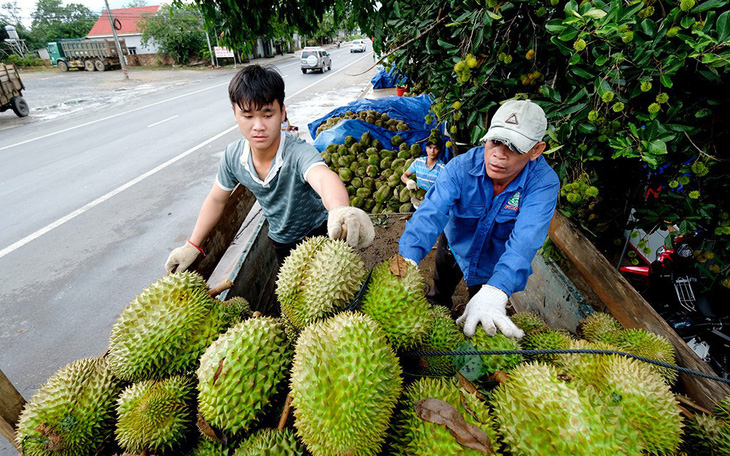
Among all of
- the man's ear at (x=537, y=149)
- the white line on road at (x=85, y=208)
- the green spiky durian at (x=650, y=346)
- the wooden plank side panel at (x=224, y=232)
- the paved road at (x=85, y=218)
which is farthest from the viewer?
the white line on road at (x=85, y=208)

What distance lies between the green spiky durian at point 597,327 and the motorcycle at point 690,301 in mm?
713

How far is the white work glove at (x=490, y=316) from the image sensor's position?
170 cm

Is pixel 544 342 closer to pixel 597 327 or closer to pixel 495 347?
pixel 495 347

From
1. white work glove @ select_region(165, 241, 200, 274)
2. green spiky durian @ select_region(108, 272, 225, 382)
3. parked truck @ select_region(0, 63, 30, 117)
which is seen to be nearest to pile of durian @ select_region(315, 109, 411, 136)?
white work glove @ select_region(165, 241, 200, 274)

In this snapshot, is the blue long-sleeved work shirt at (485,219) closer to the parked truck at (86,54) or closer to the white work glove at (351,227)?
the white work glove at (351,227)

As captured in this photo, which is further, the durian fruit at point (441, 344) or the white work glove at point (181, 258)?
the white work glove at point (181, 258)

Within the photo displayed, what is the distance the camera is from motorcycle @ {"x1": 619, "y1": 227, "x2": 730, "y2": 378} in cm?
249

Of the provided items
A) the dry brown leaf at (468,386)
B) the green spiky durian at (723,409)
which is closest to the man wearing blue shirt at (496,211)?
the dry brown leaf at (468,386)

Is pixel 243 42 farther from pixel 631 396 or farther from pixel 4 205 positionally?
pixel 4 205

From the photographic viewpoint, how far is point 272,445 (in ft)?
4.00

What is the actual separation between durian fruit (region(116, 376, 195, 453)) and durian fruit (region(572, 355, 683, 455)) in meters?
1.47

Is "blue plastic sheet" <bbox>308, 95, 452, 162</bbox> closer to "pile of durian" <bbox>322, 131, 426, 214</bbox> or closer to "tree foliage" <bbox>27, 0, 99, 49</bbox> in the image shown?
"pile of durian" <bbox>322, 131, 426, 214</bbox>

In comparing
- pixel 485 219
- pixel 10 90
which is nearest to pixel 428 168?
pixel 485 219

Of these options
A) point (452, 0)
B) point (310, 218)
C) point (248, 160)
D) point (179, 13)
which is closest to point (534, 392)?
point (310, 218)
